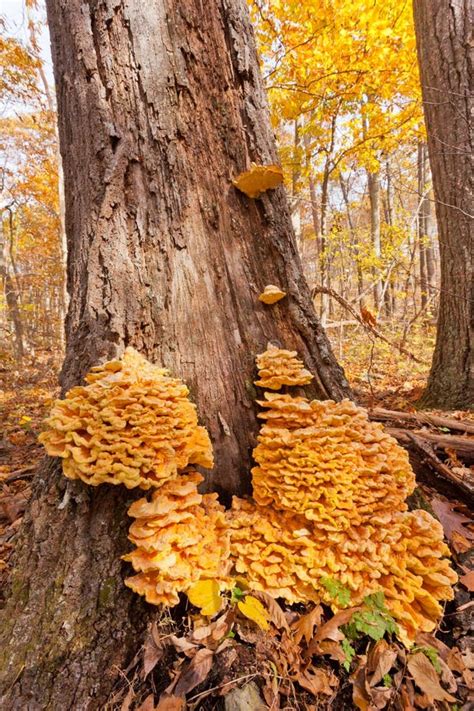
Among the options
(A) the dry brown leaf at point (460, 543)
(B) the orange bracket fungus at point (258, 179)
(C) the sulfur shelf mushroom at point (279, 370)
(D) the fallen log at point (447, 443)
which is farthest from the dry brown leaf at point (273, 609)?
(B) the orange bracket fungus at point (258, 179)

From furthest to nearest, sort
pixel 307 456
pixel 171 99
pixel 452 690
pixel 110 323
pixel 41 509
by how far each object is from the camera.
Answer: pixel 171 99 → pixel 110 323 → pixel 41 509 → pixel 307 456 → pixel 452 690

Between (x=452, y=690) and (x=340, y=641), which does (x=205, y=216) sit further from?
(x=452, y=690)

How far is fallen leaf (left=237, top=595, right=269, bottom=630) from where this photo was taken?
5.99 feet

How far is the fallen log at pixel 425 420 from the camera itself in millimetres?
3717

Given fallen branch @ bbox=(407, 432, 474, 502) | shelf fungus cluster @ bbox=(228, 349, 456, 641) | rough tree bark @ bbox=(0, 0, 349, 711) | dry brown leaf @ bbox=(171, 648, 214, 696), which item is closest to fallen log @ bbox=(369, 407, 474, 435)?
fallen branch @ bbox=(407, 432, 474, 502)

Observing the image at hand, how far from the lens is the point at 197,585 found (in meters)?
1.86

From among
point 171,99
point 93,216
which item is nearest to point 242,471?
point 93,216

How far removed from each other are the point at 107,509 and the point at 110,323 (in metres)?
1.15

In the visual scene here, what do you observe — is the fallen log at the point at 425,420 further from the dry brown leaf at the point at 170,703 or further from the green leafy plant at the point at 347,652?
the dry brown leaf at the point at 170,703

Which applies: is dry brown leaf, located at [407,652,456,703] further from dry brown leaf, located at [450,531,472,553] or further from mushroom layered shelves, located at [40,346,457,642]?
dry brown leaf, located at [450,531,472,553]

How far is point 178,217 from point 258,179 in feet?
2.04

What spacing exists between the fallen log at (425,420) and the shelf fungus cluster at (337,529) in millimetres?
1938

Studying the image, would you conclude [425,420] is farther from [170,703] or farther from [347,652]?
[170,703]

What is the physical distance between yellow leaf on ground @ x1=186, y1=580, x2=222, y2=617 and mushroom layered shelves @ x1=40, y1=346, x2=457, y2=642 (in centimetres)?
3
